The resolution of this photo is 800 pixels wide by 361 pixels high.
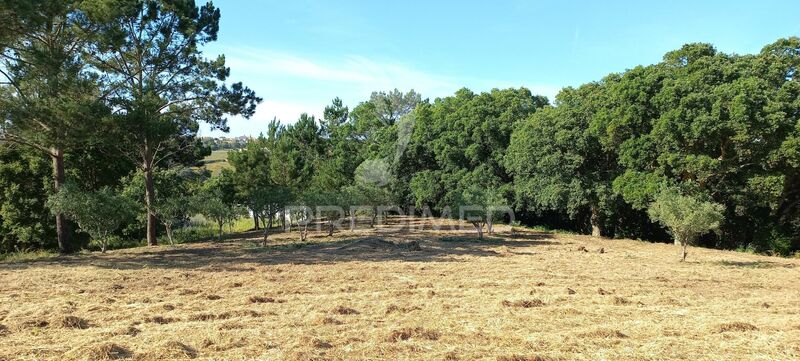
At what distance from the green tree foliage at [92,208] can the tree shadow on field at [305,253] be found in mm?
1298

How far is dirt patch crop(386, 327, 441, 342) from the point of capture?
667 cm

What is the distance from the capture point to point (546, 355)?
5961mm

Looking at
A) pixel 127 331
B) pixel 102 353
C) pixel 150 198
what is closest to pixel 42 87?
pixel 150 198

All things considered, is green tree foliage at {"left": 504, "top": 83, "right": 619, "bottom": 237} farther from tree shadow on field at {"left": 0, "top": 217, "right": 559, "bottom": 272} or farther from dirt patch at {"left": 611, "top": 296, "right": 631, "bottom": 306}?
dirt patch at {"left": 611, "top": 296, "right": 631, "bottom": 306}

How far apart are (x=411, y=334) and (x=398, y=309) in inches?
72.2

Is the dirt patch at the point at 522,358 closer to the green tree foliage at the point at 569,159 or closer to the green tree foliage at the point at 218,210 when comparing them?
the green tree foliage at the point at 218,210

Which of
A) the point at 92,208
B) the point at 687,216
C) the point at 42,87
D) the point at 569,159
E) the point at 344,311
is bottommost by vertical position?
the point at 344,311

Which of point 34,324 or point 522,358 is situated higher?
point 34,324

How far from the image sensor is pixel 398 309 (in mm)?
8656

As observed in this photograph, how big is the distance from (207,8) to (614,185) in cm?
2306

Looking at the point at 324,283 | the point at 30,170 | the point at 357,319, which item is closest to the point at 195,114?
the point at 30,170

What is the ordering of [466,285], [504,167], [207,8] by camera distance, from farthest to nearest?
[504,167] < [207,8] < [466,285]

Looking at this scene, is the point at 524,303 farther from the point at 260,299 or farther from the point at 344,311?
the point at 260,299

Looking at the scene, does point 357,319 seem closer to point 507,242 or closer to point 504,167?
point 507,242
